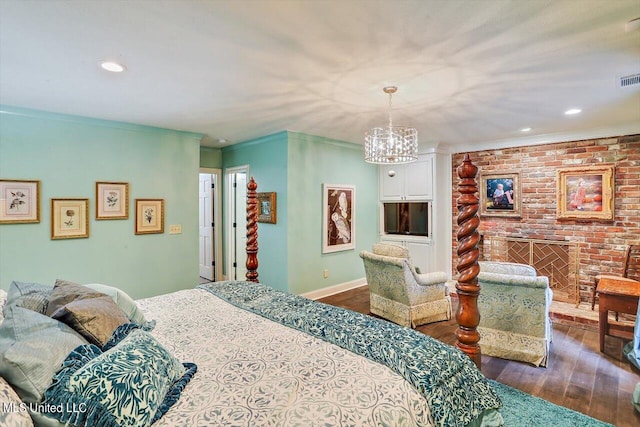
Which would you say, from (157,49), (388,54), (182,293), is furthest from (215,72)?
(182,293)

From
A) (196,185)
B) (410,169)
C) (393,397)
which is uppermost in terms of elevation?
(410,169)

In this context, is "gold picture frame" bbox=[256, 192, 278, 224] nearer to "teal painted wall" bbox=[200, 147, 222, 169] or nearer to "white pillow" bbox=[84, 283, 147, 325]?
"teal painted wall" bbox=[200, 147, 222, 169]

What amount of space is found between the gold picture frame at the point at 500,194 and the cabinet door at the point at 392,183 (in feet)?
4.48

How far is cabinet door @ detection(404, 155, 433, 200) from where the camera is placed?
5672 mm

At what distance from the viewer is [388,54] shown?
2197 millimetres

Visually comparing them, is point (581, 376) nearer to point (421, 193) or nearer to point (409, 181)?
point (421, 193)

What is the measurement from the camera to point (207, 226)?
20.2 ft

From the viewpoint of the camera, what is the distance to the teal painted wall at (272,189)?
15.4ft

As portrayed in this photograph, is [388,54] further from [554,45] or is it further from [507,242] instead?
[507,242]

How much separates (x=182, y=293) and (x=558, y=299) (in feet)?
17.0

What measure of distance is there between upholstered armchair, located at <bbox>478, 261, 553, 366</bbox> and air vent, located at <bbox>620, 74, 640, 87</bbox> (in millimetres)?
1661

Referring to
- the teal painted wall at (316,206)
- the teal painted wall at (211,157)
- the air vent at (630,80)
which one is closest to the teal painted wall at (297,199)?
the teal painted wall at (316,206)

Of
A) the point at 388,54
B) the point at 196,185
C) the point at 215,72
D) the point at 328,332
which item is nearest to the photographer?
the point at 328,332

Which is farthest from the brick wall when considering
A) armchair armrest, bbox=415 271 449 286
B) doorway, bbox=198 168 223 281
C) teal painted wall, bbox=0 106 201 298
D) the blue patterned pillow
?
the blue patterned pillow
